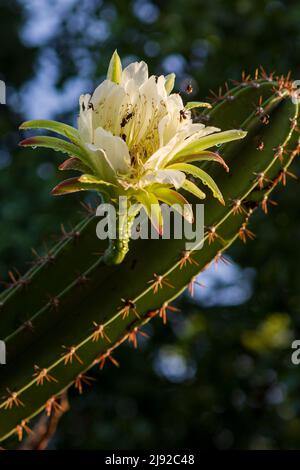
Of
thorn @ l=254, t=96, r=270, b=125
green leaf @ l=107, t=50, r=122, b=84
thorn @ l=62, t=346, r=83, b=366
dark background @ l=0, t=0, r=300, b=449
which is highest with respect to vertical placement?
dark background @ l=0, t=0, r=300, b=449

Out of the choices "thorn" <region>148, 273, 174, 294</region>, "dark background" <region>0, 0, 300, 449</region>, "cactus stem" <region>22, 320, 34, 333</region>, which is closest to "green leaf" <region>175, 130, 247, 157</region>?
"thorn" <region>148, 273, 174, 294</region>

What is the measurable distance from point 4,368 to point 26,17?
5.43 m

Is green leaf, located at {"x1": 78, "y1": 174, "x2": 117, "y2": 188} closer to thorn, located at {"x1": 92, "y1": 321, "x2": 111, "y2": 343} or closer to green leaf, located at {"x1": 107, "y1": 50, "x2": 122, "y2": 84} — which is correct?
green leaf, located at {"x1": 107, "y1": 50, "x2": 122, "y2": 84}

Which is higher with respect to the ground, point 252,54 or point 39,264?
point 252,54

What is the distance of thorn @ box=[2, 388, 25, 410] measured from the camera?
180 cm

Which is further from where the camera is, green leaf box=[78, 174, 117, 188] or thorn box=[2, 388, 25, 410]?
thorn box=[2, 388, 25, 410]

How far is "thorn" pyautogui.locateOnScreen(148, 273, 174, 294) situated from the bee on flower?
24 cm

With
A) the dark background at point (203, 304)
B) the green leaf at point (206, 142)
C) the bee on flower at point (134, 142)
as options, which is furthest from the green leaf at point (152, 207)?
the dark background at point (203, 304)

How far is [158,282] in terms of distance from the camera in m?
1.83

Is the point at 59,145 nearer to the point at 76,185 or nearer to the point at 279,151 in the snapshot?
the point at 76,185

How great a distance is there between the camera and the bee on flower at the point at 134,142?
1579 mm

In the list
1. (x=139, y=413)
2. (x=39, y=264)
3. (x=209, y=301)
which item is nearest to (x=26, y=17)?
(x=209, y=301)

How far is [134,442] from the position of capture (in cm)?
476
